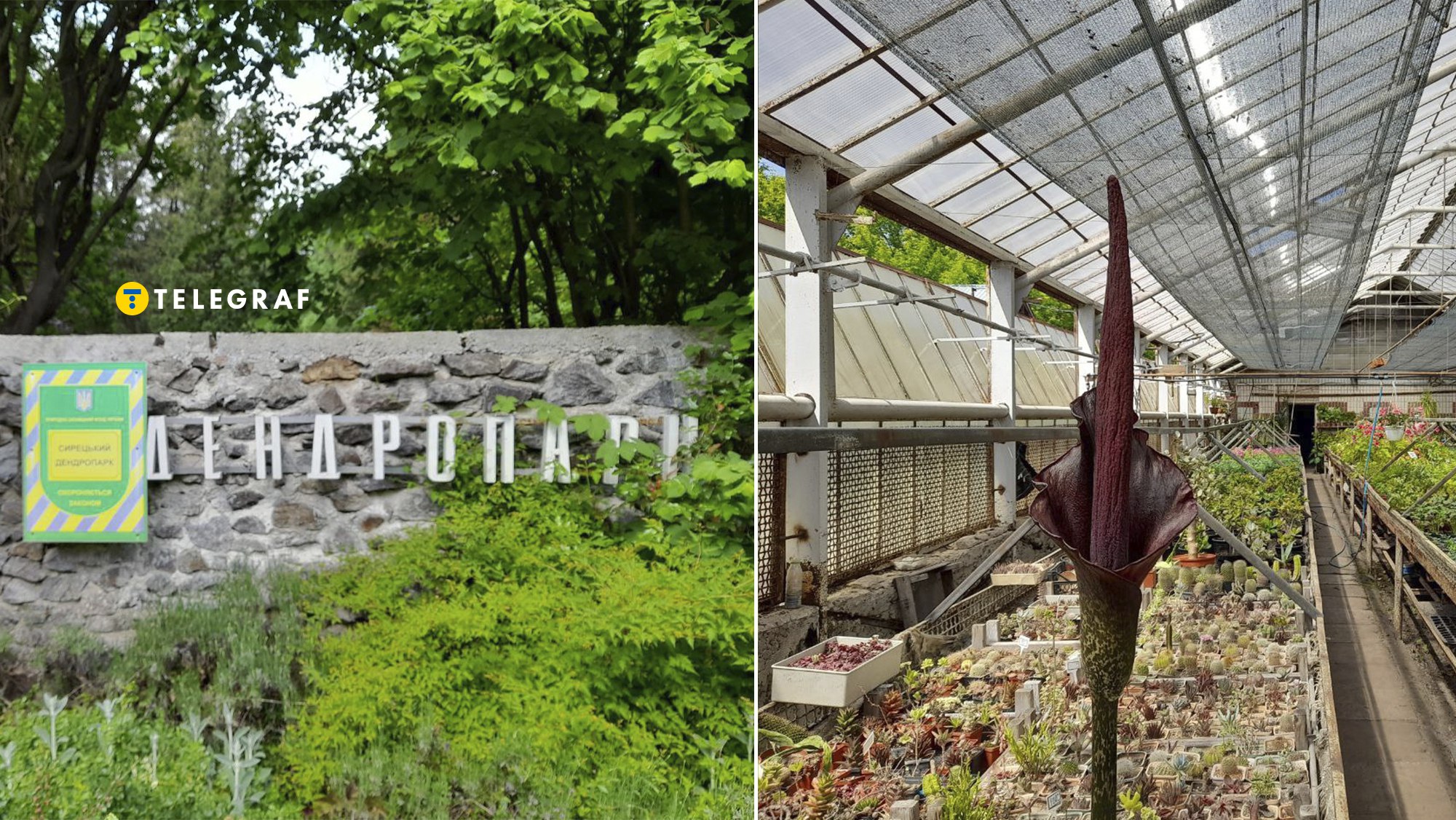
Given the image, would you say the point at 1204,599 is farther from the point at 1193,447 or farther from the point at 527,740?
the point at 527,740

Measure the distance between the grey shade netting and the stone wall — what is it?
2023 millimetres

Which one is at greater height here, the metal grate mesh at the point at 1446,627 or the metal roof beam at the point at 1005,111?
the metal roof beam at the point at 1005,111

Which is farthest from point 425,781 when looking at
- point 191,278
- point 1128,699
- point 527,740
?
point 1128,699

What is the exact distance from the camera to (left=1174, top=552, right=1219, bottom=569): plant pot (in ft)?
2.12

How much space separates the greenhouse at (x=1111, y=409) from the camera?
0.63m

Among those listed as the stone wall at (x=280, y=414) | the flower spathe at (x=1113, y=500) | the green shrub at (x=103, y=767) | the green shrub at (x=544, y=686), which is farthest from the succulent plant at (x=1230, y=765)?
the green shrub at (x=103, y=767)

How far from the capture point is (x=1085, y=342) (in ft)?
2.18

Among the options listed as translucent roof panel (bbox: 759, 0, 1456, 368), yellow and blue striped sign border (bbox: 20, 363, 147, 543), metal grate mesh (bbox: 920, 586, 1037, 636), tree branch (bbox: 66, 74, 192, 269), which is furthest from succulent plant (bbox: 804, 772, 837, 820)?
tree branch (bbox: 66, 74, 192, 269)

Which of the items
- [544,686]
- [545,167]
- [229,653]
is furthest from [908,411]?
[229,653]

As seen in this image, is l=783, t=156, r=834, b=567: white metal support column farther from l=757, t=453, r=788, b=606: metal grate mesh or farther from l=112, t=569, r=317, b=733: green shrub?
l=112, t=569, r=317, b=733: green shrub

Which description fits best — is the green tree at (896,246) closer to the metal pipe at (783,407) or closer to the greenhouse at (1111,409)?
the greenhouse at (1111,409)

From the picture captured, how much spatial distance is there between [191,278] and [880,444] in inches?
105

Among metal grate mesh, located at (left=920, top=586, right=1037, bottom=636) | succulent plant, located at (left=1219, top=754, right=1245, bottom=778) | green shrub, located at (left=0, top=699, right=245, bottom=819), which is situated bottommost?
green shrub, located at (left=0, top=699, right=245, bottom=819)

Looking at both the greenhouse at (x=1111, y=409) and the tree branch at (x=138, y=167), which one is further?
the tree branch at (x=138, y=167)
